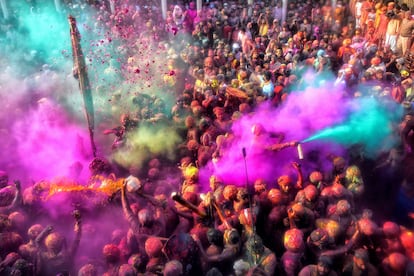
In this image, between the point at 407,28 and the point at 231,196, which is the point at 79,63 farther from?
the point at 407,28

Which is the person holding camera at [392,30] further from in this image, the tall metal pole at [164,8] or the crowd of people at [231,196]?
the tall metal pole at [164,8]

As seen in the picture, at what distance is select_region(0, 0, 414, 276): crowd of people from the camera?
366 cm

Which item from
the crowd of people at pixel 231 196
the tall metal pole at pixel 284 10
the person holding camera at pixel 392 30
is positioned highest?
the tall metal pole at pixel 284 10

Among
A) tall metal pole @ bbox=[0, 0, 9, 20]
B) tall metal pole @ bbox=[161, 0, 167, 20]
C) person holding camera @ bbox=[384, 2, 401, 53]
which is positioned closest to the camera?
person holding camera @ bbox=[384, 2, 401, 53]

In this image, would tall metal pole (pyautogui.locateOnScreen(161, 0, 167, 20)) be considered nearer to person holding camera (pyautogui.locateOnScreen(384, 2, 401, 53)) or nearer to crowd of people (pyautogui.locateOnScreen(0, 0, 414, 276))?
crowd of people (pyautogui.locateOnScreen(0, 0, 414, 276))

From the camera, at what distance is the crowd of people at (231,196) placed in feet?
12.0

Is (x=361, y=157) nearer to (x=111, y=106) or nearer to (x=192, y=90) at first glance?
(x=192, y=90)

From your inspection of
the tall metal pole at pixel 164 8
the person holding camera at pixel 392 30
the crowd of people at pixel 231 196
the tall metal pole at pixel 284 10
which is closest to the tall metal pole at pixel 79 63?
the crowd of people at pixel 231 196

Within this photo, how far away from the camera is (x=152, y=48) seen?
1036 centimetres

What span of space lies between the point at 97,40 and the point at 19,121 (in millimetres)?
4689

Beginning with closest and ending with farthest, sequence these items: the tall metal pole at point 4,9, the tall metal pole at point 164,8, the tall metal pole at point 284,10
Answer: the tall metal pole at point 284,10
the tall metal pole at point 164,8
the tall metal pole at point 4,9

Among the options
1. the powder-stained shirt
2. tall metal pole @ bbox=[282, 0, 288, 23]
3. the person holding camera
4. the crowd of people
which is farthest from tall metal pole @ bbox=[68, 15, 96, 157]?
the person holding camera

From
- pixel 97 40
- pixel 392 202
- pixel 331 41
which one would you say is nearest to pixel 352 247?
pixel 392 202

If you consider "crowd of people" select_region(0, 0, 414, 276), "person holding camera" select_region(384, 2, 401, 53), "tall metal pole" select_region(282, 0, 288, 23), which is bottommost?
"crowd of people" select_region(0, 0, 414, 276)
